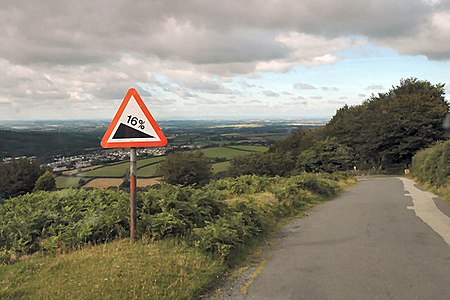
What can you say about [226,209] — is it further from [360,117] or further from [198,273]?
[360,117]

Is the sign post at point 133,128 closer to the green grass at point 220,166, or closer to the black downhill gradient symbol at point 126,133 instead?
the black downhill gradient symbol at point 126,133

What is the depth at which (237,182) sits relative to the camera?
14.0 metres

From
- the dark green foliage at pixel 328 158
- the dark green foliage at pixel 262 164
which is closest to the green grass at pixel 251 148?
the dark green foliage at pixel 262 164

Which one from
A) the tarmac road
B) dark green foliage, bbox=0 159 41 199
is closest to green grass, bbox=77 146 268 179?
dark green foliage, bbox=0 159 41 199

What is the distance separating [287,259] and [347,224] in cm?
353

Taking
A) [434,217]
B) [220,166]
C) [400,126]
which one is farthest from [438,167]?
[220,166]

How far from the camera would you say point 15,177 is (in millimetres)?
43688

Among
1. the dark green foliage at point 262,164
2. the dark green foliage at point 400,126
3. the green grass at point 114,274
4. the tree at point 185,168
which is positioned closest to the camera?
the green grass at point 114,274

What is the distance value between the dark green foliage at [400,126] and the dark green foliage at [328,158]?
3.64m

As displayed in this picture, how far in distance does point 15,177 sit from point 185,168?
66.0ft

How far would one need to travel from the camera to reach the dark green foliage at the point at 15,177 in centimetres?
4350

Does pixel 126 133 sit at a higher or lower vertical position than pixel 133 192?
higher

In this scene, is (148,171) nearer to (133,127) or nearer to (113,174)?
(113,174)

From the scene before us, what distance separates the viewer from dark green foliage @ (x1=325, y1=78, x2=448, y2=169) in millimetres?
46375
